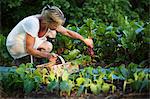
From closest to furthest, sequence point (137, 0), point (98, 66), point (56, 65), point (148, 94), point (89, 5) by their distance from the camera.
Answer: point (148, 94), point (56, 65), point (98, 66), point (89, 5), point (137, 0)

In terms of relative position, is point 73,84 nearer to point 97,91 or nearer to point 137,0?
point 97,91

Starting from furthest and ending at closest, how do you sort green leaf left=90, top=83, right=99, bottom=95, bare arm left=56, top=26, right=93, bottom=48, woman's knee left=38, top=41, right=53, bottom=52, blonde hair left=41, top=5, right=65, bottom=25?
bare arm left=56, top=26, right=93, bottom=48 < woman's knee left=38, top=41, right=53, bottom=52 < blonde hair left=41, top=5, right=65, bottom=25 < green leaf left=90, top=83, right=99, bottom=95

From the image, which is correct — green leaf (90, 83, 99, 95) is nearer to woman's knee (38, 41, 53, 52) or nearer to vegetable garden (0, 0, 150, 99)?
vegetable garden (0, 0, 150, 99)

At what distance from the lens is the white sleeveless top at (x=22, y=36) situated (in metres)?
3.44

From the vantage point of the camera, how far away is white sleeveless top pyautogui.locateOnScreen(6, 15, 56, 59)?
3438 millimetres

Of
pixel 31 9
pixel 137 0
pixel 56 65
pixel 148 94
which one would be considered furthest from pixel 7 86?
pixel 137 0

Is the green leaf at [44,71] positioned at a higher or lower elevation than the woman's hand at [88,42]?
lower

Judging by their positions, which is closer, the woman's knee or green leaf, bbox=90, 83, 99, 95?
green leaf, bbox=90, 83, 99, 95

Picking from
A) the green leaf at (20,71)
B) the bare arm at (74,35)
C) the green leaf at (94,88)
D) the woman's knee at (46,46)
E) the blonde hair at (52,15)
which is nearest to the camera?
the green leaf at (94,88)

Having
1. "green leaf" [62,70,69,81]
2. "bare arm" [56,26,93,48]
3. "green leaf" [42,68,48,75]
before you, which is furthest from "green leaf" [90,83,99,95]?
"bare arm" [56,26,93,48]

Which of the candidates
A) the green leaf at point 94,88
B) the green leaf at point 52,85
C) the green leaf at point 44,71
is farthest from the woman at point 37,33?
the green leaf at point 94,88

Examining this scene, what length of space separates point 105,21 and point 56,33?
4.90 ft

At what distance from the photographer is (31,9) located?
503cm

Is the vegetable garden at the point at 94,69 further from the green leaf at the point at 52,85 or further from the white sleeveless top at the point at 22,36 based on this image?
the white sleeveless top at the point at 22,36
